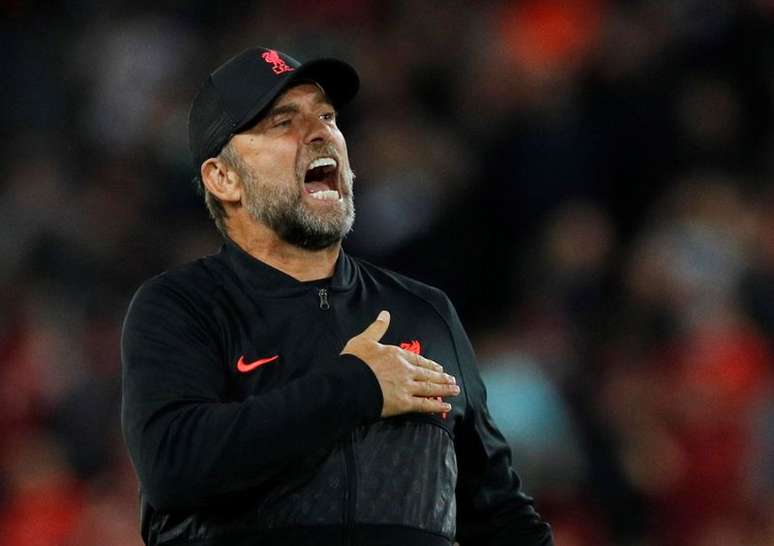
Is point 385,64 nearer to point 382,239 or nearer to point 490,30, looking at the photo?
point 490,30

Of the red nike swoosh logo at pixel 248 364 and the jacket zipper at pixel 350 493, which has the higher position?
the red nike swoosh logo at pixel 248 364

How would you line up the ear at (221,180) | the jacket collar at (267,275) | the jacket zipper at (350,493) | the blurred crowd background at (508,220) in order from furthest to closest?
the blurred crowd background at (508,220) → the ear at (221,180) → the jacket collar at (267,275) → the jacket zipper at (350,493)

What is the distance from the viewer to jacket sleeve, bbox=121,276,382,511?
2375mm

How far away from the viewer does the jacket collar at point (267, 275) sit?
2.75 metres

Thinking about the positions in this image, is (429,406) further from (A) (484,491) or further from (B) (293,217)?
(B) (293,217)

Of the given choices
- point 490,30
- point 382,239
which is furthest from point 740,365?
point 490,30

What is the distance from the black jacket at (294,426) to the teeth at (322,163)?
18cm

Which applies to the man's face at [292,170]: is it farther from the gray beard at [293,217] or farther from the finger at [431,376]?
the finger at [431,376]

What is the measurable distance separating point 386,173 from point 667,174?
3.95 ft

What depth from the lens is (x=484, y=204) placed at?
6395 mm

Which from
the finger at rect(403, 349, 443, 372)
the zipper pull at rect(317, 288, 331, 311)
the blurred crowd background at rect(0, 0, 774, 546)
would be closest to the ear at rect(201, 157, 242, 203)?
the zipper pull at rect(317, 288, 331, 311)

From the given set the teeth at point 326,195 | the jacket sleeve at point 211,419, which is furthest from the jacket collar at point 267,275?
the jacket sleeve at point 211,419

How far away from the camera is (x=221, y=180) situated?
2889mm

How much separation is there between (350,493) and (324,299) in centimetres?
40
